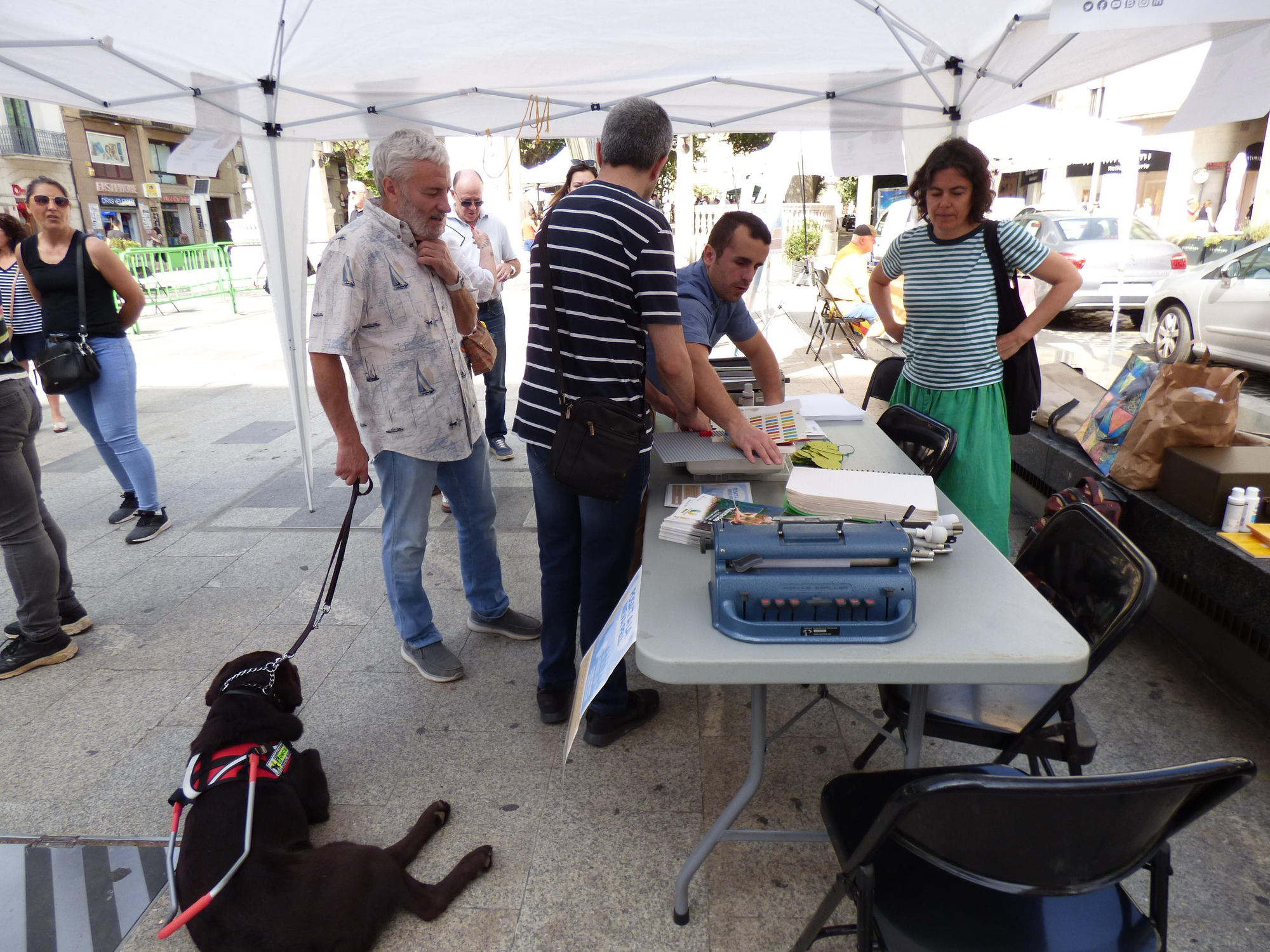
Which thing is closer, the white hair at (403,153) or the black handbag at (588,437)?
the black handbag at (588,437)

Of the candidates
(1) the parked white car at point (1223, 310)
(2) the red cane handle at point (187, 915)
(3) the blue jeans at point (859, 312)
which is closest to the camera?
(2) the red cane handle at point (187, 915)

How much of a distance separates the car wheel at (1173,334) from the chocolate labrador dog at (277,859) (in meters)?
8.64

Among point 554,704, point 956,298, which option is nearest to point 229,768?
point 554,704

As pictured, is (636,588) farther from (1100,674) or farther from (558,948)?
(1100,674)

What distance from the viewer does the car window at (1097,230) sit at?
10297mm

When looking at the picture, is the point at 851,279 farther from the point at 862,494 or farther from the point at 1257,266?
the point at 862,494

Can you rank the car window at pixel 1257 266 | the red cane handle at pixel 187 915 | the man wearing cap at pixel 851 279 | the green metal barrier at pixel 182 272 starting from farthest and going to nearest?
the green metal barrier at pixel 182 272 < the man wearing cap at pixel 851 279 < the car window at pixel 1257 266 < the red cane handle at pixel 187 915

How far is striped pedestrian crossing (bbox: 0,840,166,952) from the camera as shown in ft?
5.97

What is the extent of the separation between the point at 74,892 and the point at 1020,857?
219cm

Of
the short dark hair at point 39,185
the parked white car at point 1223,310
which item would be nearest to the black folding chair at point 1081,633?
the short dark hair at point 39,185

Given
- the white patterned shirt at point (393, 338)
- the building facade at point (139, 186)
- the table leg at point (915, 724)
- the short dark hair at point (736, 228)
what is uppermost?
the building facade at point (139, 186)

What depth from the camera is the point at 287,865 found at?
165 centimetres

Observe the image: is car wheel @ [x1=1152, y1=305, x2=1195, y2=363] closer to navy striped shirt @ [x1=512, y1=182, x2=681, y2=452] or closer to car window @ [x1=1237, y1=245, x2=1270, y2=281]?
car window @ [x1=1237, y1=245, x2=1270, y2=281]

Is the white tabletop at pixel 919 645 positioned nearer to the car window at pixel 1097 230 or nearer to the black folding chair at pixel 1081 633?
the black folding chair at pixel 1081 633
